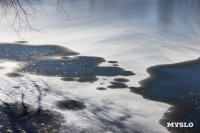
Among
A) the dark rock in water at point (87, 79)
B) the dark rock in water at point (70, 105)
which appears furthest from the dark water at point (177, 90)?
the dark rock in water at point (70, 105)

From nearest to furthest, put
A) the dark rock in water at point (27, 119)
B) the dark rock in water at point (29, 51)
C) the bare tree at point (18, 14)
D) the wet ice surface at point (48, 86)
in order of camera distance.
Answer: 1. the bare tree at point (18, 14)
2. the dark rock in water at point (27, 119)
3. the wet ice surface at point (48, 86)
4. the dark rock in water at point (29, 51)

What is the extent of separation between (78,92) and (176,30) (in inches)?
497

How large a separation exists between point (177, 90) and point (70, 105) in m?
3.41

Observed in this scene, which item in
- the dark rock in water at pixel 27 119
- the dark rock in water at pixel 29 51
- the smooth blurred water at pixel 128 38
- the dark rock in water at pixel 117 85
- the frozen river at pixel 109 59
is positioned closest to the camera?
the dark rock in water at pixel 27 119

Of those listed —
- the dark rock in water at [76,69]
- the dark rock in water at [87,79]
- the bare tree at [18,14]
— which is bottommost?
the dark rock in water at [87,79]

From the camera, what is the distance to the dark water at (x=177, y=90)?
7.23 m

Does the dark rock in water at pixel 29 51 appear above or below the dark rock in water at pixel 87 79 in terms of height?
above

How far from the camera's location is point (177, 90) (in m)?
9.09

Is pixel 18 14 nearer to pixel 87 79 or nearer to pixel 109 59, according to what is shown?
pixel 87 79

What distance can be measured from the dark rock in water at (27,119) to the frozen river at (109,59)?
0.80ft

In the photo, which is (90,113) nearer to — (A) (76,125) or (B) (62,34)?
(A) (76,125)

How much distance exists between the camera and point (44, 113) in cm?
732

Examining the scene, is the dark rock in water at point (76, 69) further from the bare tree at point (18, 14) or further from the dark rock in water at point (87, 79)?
the bare tree at point (18, 14)

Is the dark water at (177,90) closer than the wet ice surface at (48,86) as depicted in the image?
No
